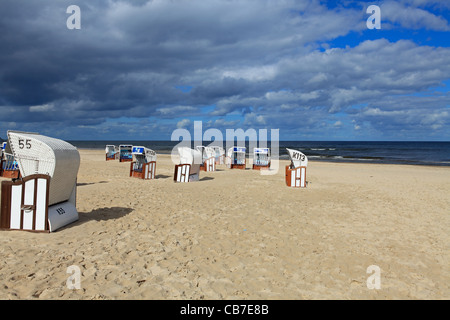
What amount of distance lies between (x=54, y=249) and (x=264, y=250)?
343cm

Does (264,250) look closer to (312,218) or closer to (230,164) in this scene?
(312,218)

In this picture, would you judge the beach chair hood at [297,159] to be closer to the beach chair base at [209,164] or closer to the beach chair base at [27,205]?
the beach chair base at [209,164]

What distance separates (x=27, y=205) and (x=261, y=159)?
1804 cm

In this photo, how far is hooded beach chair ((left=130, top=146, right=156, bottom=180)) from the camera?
14844 millimetres

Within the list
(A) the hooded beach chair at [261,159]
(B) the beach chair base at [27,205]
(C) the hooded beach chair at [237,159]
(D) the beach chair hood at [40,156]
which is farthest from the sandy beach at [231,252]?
(C) the hooded beach chair at [237,159]

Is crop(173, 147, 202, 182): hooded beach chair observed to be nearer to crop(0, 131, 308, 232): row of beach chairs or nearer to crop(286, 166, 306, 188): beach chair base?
crop(286, 166, 306, 188): beach chair base

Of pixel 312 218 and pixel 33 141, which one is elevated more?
pixel 33 141

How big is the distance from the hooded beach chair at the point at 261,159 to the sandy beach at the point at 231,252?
1285 centimetres

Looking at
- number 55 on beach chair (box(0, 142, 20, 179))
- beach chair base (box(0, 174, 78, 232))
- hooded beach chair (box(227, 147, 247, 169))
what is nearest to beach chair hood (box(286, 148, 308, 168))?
hooded beach chair (box(227, 147, 247, 169))

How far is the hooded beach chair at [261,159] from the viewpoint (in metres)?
22.2

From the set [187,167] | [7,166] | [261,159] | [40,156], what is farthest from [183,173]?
[261,159]

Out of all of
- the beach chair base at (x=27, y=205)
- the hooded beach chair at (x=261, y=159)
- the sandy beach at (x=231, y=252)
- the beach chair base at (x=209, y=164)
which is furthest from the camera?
the hooded beach chair at (x=261, y=159)
